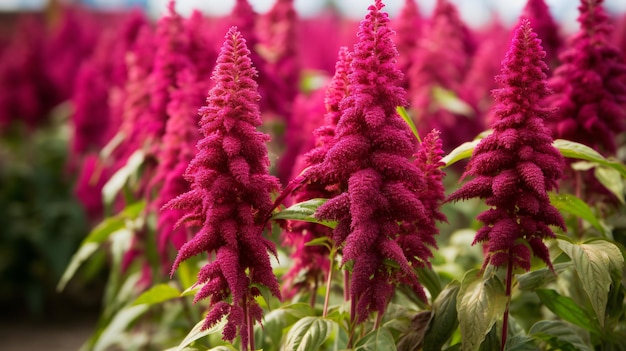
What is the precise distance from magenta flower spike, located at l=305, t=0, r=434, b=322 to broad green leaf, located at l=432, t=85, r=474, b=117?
6.32 ft

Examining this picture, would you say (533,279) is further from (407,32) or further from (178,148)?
(407,32)

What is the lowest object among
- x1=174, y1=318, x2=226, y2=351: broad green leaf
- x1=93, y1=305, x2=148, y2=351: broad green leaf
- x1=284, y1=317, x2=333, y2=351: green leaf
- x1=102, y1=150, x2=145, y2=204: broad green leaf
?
x1=284, y1=317, x2=333, y2=351: green leaf

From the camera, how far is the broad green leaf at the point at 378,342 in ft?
5.99

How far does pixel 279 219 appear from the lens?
6.26 ft

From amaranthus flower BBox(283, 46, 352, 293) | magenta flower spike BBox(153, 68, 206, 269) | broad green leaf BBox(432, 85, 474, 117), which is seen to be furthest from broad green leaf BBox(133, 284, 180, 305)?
broad green leaf BBox(432, 85, 474, 117)

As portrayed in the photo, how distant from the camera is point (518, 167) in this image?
71.1 inches

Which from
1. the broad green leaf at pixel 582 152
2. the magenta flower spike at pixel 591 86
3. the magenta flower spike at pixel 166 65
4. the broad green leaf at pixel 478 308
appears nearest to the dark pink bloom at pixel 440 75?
the magenta flower spike at pixel 591 86

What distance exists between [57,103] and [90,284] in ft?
4.87

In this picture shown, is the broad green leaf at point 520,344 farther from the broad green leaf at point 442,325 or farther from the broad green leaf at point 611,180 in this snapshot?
the broad green leaf at point 611,180

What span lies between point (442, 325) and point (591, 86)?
94 centimetres

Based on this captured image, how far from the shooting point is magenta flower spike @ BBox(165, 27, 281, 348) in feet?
5.76

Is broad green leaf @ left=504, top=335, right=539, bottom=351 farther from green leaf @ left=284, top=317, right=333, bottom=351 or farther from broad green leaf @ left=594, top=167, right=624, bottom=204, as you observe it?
broad green leaf @ left=594, top=167, right=624, bottom=204

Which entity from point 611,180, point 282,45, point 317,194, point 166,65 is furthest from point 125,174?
point 611,180

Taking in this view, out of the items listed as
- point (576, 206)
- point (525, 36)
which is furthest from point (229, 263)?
point (576, 206)
